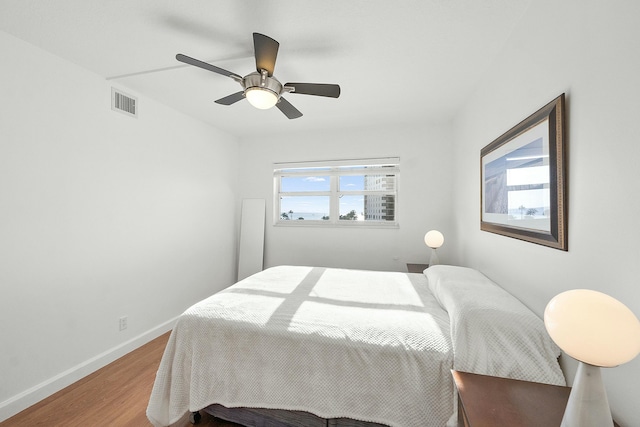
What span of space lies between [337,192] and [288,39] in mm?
2349

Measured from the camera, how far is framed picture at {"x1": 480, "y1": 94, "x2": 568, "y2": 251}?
1186 mm

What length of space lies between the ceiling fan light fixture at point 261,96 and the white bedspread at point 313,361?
1398mm

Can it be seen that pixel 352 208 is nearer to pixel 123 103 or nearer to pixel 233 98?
pixel 233 98

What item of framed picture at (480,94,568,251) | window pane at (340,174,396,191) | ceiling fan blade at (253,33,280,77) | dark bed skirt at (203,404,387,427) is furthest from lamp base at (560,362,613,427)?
window pane at (340,174,396,191)

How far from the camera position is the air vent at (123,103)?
7.73 ft

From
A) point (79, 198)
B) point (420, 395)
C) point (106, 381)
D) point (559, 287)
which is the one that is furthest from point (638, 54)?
point (106, 381)

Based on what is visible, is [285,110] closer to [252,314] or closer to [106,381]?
[252,314]

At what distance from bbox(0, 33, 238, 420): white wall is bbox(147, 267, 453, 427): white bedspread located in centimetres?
118

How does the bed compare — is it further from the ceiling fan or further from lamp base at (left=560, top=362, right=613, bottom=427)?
the ceiling fan

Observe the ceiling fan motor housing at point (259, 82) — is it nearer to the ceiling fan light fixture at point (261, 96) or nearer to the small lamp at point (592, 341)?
the ceiling fan light fixture at point (261, 96)

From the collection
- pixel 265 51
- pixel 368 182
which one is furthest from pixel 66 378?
pixel 368 182

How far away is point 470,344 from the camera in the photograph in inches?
48.2

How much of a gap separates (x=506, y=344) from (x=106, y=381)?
283cm

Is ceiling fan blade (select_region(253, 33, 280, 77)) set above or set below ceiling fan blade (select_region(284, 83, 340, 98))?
above
